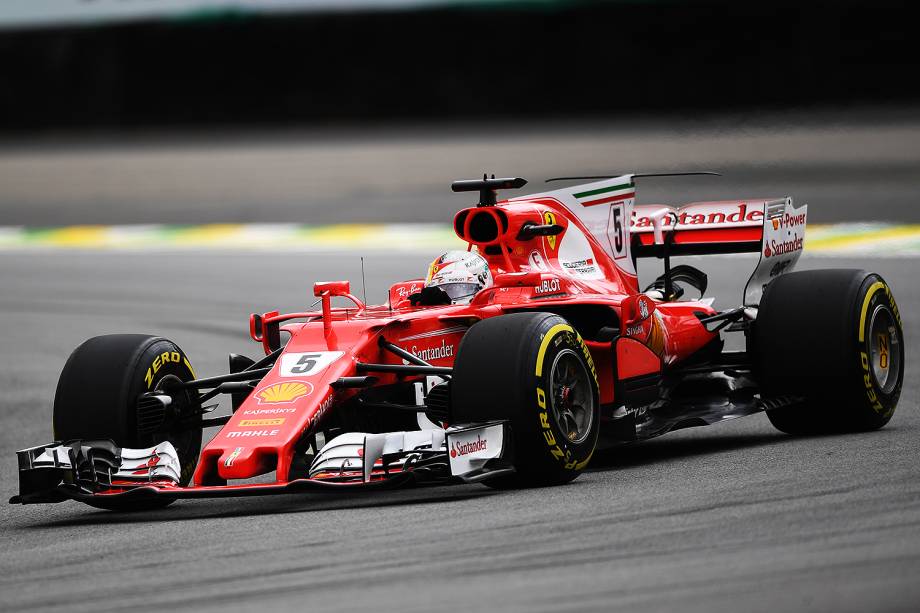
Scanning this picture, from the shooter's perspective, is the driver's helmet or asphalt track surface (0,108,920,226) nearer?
the driver's helmet

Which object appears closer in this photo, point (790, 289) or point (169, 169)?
point (790, 289)

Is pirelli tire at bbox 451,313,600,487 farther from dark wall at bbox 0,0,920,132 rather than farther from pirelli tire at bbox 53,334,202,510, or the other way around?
dark wall at bbox 0,0,920,132

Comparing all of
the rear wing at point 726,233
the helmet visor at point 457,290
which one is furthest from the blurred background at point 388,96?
the helmet visor at point 457,290

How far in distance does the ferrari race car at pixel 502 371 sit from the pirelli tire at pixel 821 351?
0.04 ft

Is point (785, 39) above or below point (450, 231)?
above

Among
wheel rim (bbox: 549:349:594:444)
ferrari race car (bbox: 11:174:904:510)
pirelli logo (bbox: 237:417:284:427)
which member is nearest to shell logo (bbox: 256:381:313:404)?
ferrari race car (bbox: 11:174:904:510)

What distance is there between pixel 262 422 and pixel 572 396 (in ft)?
5.30

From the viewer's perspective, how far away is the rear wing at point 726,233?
10.7 metres

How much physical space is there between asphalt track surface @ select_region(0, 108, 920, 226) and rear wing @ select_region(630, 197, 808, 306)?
5228mm

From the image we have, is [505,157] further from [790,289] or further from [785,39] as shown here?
[790,289]

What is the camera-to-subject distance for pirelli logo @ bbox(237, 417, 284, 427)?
24.9 feet

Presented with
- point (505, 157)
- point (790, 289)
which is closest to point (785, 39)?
point (505, 157)

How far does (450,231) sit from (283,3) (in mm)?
8903

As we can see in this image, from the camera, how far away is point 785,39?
92.0 feet
